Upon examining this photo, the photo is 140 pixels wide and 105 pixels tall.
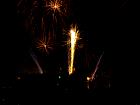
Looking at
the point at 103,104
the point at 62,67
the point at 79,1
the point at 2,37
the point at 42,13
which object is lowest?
the point at 103,104

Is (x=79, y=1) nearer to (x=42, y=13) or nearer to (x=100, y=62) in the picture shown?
(x=42, y=13)

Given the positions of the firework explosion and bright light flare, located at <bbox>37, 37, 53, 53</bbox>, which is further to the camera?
bright light flare, located at <bbox>37, 37, 53, 53</bbox>

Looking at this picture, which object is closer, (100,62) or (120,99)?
(120,99)

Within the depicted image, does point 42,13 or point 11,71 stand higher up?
point 42,13

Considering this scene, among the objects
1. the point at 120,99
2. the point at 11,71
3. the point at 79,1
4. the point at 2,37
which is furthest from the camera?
the point at 79,1

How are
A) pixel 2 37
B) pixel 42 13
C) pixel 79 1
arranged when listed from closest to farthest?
pixel 2 37
pixel 42 13
pixel 79 1

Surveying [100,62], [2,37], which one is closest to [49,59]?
[100,62]

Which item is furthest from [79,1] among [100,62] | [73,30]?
[100,62]

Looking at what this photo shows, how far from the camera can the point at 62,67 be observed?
14.5 metres

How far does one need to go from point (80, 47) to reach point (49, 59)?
5.84 feet

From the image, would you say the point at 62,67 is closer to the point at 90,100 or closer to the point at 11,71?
the point at 11,71

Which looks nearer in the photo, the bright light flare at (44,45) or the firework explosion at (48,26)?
the firework explosion at (48,26)

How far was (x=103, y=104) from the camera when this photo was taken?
8.02 meters

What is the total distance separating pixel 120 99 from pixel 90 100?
1120 millimetres
